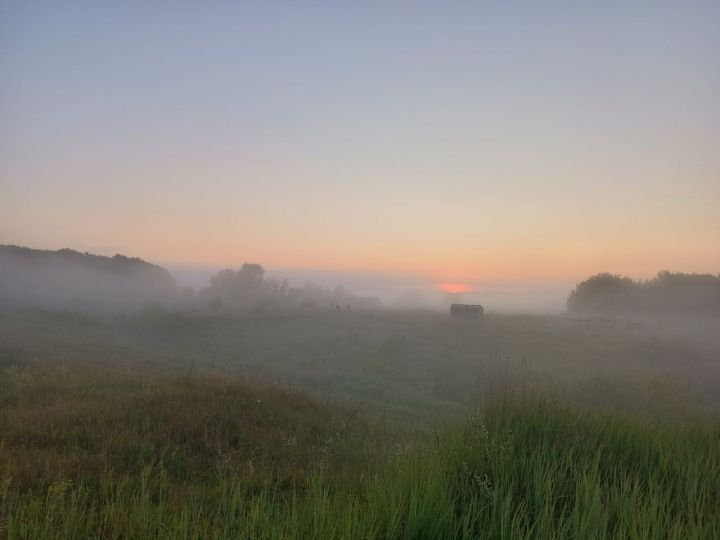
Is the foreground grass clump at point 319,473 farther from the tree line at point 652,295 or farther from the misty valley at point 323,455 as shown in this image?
the tree line at point 652,295

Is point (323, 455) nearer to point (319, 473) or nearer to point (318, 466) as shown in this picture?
point (318, 466)

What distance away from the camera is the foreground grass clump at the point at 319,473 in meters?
3.34

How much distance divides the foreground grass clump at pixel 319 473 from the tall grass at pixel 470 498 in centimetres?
2

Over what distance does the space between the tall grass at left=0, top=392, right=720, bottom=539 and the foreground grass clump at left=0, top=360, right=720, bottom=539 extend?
0.02 meters

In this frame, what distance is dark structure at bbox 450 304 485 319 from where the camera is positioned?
176 ft

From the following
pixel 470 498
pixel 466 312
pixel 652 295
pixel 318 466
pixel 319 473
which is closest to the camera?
pixel 470 498

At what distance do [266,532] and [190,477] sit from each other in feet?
11.2

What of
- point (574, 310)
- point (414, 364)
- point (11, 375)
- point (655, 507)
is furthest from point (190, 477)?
point (574, 310)

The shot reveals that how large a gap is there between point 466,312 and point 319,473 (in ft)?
168

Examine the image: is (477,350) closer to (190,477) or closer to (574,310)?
(190,477)

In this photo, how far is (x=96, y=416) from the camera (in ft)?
25.5

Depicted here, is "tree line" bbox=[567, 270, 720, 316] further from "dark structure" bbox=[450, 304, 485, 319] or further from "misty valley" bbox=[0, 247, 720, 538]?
"misty valley" bbox=[0, 247, 720, 538]

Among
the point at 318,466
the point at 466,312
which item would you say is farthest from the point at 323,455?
the point at 466,312

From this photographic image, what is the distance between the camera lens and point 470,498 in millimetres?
3912
